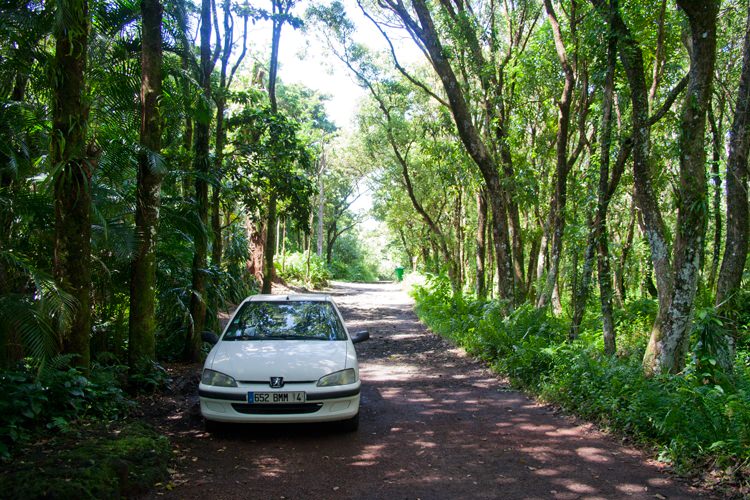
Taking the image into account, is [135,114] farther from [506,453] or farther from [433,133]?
[433,133]

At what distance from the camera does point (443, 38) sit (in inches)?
514

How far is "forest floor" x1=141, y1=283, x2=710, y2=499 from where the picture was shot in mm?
4496

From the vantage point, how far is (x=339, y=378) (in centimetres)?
580

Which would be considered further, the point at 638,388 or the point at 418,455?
the point at 638,388

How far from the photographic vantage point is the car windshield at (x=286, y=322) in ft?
21.9

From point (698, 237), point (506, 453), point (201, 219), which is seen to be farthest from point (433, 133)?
point (506, 453)

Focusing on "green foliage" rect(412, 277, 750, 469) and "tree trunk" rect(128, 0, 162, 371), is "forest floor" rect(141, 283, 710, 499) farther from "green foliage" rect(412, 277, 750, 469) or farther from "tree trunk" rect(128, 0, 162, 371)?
"tree trunk" rect(128, 0, 162, 371)

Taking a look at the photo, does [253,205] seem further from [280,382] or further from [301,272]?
[301,272]

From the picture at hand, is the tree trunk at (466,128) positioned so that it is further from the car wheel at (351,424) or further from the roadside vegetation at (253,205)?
the car wheel at (351,424)

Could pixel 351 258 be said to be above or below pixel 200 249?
above

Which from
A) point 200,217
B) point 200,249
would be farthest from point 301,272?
point 200,217

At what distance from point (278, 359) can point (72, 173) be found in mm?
2903

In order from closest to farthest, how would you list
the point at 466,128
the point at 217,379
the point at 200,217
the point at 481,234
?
the point at 217,379
the point at 200,217
the point at 466,128
the point at 481,234

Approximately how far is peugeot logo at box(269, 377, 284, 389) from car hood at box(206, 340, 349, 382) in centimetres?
4
